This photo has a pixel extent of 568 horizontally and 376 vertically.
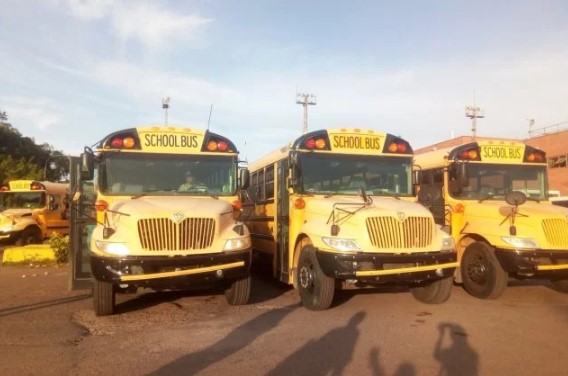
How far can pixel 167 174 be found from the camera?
7.89 metres

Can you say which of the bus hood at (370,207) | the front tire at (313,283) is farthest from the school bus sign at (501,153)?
the front tire at (313,283)

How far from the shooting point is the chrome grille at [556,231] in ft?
25.3

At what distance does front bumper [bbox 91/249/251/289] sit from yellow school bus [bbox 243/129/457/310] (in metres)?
1.16

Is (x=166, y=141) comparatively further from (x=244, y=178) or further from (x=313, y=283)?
(x=313, y=283)

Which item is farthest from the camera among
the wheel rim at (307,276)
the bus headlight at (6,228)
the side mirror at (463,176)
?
the bus headlight at (6,228)

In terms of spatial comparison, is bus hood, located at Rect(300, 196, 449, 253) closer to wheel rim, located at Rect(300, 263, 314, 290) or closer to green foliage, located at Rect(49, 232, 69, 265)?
wheel rim, located at Rect(300, 263, 314, 290)

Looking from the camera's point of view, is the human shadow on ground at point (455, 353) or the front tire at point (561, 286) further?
the front tire at point (561, 286)

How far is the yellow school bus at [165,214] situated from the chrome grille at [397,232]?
68.4 inches

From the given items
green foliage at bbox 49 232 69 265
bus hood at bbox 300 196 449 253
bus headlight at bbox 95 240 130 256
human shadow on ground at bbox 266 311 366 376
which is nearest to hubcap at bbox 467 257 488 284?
bus hood at bbox 300 196 449 253

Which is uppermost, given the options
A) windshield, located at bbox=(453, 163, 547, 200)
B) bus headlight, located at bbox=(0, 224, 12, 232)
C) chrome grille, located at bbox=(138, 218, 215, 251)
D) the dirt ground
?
windshield, located at bbox=(453, 163, 547, 200)

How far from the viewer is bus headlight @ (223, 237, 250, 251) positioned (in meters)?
7.05

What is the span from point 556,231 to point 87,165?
676cm

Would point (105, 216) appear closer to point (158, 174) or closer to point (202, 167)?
point (158, 174)

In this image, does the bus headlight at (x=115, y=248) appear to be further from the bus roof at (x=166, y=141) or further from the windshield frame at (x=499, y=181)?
the windshield frame at (x=499, y=181)
